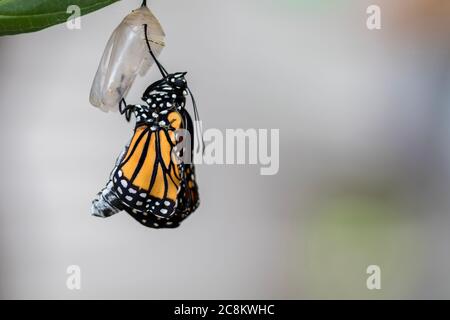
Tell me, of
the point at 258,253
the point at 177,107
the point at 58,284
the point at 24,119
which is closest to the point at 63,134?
the point at 24,119

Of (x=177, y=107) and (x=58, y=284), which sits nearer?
(x=177, y=107)

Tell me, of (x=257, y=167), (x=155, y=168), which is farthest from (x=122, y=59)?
(x=257, y=167)

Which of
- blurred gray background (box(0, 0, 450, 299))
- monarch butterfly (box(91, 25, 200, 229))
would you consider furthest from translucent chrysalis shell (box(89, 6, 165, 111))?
blurred gray background (box(0, 0, 450, 299))

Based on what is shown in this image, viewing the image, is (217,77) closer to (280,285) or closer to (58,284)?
(280,285)

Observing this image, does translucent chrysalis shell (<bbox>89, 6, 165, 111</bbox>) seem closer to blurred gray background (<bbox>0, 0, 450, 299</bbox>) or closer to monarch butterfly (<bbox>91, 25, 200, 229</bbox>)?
monarch butterfly (<bbox>91, 25, 200, 229</bbox>)

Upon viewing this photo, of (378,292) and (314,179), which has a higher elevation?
(314,179)
